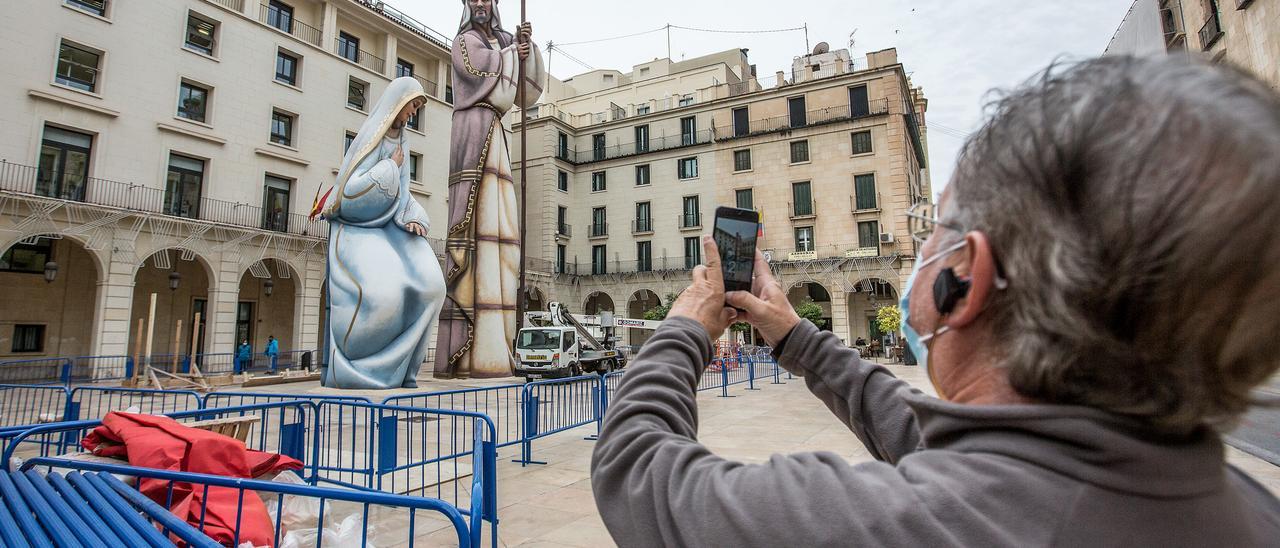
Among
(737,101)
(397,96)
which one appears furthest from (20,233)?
(737,101)

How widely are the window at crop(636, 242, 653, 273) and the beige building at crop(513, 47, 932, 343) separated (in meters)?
0.08

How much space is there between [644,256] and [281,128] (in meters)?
18.9

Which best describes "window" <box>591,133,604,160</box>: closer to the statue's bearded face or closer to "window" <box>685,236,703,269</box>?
"window" <box>685,236,703,269</box>

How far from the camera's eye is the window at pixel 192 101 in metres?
19.4

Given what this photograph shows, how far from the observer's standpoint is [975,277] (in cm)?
83

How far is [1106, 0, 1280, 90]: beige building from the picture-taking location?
12.6 metres

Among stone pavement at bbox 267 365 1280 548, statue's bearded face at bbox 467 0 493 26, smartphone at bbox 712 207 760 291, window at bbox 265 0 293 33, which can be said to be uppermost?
window at bbox 265 0 293 33

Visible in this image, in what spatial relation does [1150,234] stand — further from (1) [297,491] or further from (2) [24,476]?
(2) [24,476]

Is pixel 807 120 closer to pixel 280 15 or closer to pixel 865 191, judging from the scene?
pixel 865 191

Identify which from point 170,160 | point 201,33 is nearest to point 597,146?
point 201,33

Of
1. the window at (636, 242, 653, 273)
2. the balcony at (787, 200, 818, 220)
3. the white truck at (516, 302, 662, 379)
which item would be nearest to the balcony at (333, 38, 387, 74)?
the white truck at (516, 302, 662, 379)

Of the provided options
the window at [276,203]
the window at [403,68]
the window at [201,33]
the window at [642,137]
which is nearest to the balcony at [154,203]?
the window at [276,203]

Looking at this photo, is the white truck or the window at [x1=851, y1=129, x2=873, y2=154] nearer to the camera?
the white truck

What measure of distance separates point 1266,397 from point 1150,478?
0.26m
